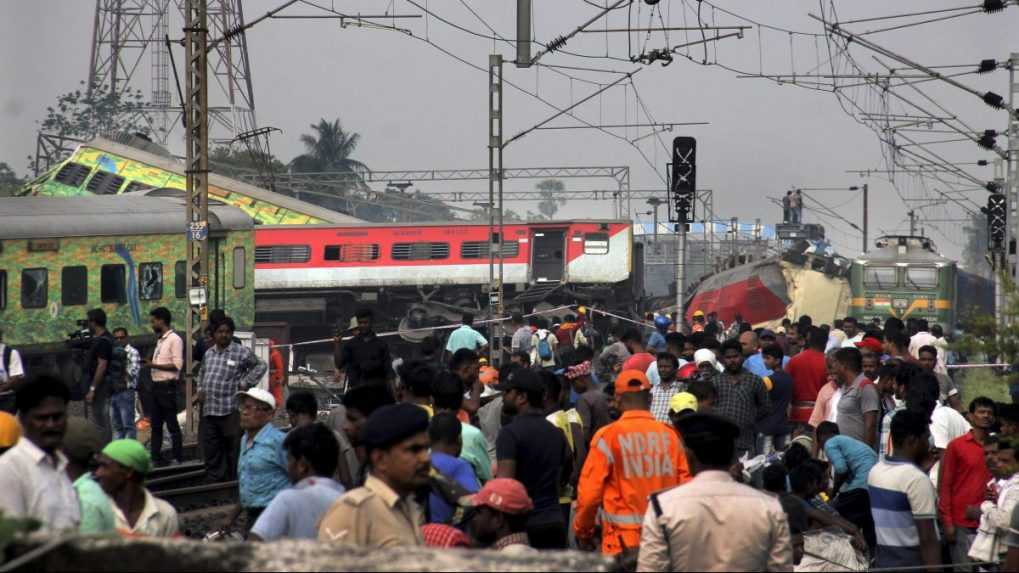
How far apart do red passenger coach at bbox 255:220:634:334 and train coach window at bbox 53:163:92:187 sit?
17.6 feet

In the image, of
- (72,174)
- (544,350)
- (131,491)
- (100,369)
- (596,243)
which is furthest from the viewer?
(596,243)

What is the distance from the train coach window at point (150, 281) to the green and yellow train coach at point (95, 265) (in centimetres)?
2

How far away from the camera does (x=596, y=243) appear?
48.1 metres

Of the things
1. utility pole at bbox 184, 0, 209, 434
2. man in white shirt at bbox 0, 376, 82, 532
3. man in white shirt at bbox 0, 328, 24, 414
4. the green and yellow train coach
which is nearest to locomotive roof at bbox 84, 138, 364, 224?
the green and yellow train coach

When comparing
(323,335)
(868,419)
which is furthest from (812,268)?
(868,419)

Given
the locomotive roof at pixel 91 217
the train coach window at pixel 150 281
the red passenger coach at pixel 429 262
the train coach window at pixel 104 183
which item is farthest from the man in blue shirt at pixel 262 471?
the red passenger coach at pixel 429 262

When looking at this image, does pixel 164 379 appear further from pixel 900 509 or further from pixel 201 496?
pixel 900 509

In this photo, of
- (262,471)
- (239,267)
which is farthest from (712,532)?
(239,267)

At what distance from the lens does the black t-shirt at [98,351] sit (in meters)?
18.0

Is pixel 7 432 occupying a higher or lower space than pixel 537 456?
higher

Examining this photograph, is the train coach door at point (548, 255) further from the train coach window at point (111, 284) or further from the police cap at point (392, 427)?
the police cap at point (392, 427)

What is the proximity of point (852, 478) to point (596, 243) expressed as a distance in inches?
1474

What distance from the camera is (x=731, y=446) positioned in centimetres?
631

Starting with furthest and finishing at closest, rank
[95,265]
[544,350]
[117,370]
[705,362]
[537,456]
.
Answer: [544,350], [95,265], [117,370], [705,362], [537,456]
